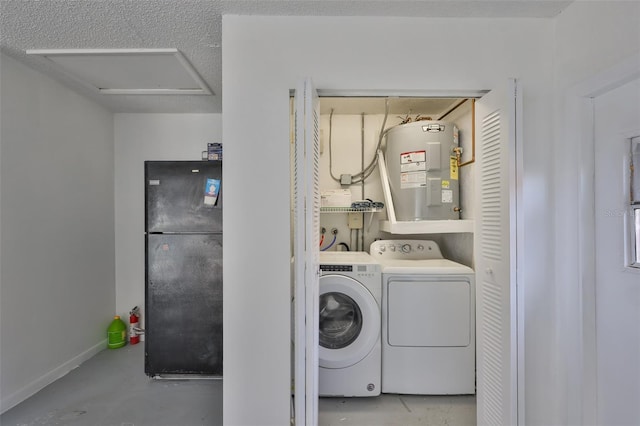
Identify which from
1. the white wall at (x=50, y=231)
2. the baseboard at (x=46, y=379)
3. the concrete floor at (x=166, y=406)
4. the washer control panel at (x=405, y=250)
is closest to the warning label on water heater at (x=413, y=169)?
the washer control panel at (x=405, y=250)

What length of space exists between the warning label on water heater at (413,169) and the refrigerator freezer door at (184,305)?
60.1 inches

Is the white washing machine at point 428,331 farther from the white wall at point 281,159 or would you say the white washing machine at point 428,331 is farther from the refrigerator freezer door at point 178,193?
the refrigerator freezer door at point 178,193

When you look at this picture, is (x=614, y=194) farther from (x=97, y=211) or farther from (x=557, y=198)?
(x=97, y=211)

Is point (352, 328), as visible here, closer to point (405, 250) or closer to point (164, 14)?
point (405, 250)

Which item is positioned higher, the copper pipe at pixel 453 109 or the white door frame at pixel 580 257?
the copper pipe at pixel 453 109

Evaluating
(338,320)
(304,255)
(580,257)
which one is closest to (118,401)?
(338,320)

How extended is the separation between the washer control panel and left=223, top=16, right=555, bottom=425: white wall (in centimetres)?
102

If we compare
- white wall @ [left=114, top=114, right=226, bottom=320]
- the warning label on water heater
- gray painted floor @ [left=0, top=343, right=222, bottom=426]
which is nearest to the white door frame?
the warning label on water heater

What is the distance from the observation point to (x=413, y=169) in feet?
7.83

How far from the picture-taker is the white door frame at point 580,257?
4.61ft

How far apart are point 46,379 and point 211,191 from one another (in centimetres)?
183

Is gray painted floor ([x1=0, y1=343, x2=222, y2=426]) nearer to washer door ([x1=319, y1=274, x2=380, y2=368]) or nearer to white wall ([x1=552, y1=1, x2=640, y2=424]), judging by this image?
washer door ([x1=319, y1=274, x2=380, y2=368])

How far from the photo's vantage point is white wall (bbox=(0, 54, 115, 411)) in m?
Answer: 2.02

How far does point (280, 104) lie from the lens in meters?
1.56
